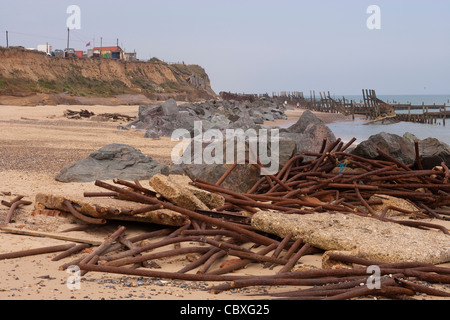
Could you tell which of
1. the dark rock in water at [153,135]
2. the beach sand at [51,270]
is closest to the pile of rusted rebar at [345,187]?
the beach sand at [51,270]

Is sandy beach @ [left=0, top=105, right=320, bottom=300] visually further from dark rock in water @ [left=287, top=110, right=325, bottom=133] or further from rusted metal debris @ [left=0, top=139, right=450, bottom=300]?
dark rock in water @ [left=287, top=110, right=325, bottom=133]

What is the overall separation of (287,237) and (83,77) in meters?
57.8

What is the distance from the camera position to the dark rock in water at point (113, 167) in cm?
817

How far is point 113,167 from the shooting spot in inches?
352

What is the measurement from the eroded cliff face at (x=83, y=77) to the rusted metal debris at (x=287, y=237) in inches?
1307

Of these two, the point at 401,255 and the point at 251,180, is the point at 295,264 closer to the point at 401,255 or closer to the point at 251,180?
the point at 401,255

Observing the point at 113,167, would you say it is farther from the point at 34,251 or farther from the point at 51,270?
the point at 51,270

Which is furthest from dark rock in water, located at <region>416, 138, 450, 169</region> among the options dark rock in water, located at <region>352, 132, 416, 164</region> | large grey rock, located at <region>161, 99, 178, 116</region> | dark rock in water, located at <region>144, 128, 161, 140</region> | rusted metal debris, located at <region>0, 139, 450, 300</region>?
large grey rock, located at <region>161, 99, 178, 116</region>

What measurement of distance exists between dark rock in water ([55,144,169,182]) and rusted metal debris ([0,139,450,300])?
8.62 feet

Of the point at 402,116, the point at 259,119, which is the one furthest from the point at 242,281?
the point at 402,116

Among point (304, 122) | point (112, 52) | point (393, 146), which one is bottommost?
point (393, 146)

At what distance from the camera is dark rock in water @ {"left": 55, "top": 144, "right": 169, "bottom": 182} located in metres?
8.17

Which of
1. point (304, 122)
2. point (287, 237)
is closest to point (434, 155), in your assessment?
point (287, 237)

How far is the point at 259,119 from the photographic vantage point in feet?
113
